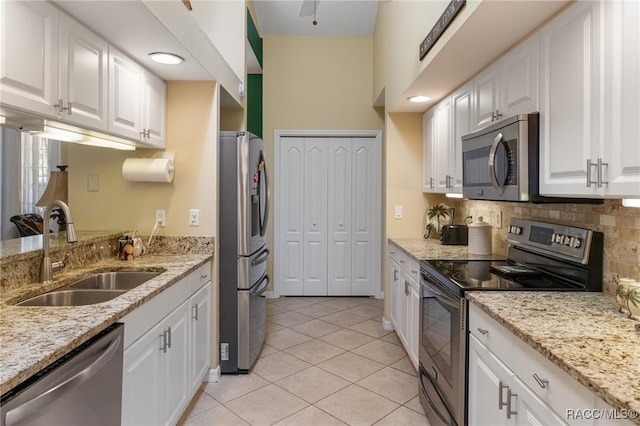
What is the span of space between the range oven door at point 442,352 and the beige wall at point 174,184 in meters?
1.57

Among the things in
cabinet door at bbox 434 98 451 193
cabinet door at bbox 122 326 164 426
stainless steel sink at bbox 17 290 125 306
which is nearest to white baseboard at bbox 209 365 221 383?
cabinet door at bbox 122 326 164 426

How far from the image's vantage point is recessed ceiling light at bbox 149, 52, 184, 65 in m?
2.23

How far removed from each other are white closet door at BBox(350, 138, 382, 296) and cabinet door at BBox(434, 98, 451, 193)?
175 cm

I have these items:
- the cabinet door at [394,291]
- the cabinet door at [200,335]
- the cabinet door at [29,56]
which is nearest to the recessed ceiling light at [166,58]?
the cabinet door at [29,56]

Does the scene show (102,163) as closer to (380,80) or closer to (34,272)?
(34,272)

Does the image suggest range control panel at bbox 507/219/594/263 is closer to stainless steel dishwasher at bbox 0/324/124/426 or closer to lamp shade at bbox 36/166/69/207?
stainless steel dishwasher at bbox 0/324/124/426

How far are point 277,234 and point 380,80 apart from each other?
2288mm

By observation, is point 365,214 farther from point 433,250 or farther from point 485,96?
point 485,96

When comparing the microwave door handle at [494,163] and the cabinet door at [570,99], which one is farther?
the microwave door handle at [494,163]

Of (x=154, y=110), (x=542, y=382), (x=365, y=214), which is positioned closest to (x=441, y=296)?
(x=542, y=382)

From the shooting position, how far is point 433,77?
2.59 meters

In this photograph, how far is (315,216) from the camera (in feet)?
16.8

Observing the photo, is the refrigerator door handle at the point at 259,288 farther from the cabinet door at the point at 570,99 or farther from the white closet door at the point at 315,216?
the cabinet door at the point at 570,99

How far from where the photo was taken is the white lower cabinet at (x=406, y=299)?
2787 mm
